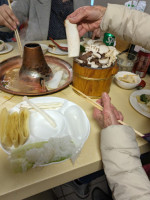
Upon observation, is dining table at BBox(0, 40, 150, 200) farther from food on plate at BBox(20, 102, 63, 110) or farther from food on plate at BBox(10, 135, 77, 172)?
food on plate at BBox(20, 102, 63, 110)

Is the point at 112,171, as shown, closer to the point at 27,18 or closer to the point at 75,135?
the point at 75,135

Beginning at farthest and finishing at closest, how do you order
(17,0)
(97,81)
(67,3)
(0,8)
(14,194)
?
(67,3)
(17,0)
(0,8)
(97,81)
(14,194)

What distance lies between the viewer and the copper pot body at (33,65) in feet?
3.88

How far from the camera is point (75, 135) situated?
0.83m

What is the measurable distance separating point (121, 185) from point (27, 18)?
280 centimetres

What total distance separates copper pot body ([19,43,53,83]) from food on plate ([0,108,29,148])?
0.40 m

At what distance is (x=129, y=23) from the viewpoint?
108cm

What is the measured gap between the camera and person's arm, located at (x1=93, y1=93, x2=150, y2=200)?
66 centimetres

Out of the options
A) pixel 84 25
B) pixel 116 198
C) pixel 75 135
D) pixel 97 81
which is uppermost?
pixel 84 25

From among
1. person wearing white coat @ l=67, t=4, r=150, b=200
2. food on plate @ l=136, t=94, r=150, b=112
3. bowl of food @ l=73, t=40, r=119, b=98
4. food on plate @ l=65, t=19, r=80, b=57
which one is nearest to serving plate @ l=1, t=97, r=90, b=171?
person wearing white coat @ l=67, t=4, r=150, b=200

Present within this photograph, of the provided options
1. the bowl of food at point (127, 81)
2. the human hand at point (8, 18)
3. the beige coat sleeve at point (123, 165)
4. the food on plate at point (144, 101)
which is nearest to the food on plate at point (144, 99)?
the food on plate at point (144, 101)

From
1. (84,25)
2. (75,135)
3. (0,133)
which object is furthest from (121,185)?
(84,25)

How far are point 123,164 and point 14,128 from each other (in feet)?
1.88

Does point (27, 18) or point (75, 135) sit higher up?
point (27, 18)
